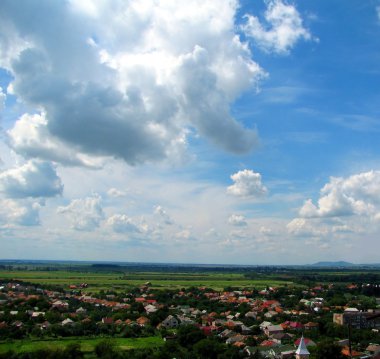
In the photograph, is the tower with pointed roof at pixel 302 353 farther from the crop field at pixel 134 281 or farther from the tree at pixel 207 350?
the crop field at pixel 134 281

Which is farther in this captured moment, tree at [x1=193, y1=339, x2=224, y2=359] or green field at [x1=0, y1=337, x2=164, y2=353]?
green field at [x1=0, y1=337, x2=164, y2=353]

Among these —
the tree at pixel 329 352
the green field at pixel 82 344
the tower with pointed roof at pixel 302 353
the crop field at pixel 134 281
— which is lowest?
the green field at pixel 82 344

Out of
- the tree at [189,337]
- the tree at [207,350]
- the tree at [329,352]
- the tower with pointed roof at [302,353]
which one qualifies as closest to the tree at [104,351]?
the tree at [207,350]

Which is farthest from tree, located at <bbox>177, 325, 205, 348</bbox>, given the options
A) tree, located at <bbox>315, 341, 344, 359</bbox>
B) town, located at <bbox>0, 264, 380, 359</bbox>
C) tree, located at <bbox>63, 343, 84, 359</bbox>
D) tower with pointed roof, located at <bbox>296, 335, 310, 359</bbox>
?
tree, located at <bbox>315, 341, 344, 359</bbox>

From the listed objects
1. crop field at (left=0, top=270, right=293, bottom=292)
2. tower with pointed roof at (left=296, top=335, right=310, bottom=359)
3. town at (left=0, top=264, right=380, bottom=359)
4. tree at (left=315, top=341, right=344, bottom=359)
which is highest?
tree at (left=315, top=341, right=344, bottom=359)

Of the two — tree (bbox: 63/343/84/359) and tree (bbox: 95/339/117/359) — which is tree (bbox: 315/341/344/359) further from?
tree (bbox: 63/343/84/359)

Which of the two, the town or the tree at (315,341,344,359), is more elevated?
the tree at (315,341,344,359)
